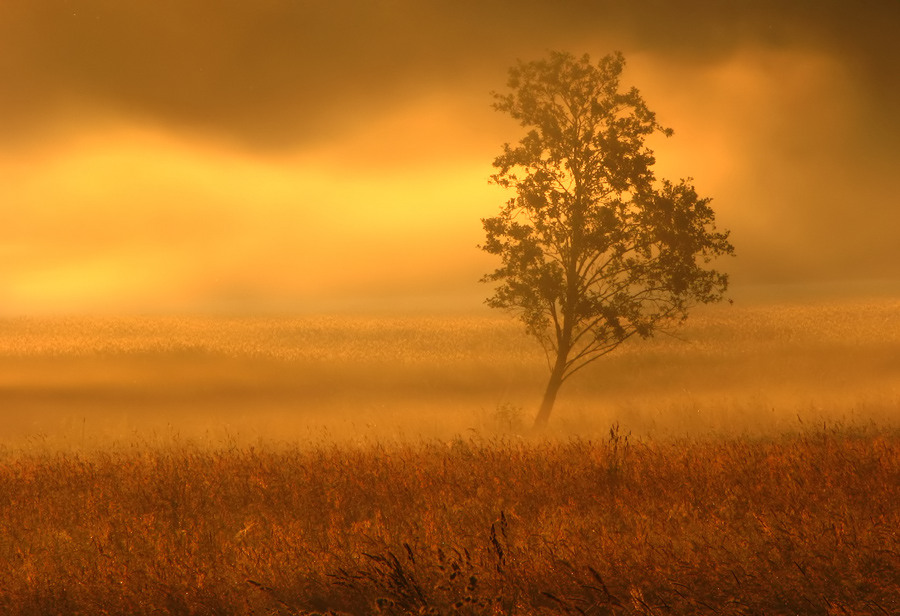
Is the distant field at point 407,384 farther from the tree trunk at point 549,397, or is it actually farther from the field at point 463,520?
the tree trunk at point 549,397

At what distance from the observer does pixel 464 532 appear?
10242mm

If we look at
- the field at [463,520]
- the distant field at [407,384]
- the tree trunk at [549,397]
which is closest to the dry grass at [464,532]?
the field at [463,520]

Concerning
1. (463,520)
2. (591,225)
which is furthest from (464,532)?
(591,225)

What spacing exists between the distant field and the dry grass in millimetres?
9620

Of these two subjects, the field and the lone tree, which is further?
the lone tree

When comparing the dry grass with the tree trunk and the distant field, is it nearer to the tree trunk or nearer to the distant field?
the distant field

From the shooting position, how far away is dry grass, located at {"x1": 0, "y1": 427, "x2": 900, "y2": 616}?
26.0 feet

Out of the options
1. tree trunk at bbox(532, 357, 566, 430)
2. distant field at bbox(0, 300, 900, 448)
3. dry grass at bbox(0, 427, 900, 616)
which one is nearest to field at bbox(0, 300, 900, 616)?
dry grass at bbox(0, 427, 900, 616)

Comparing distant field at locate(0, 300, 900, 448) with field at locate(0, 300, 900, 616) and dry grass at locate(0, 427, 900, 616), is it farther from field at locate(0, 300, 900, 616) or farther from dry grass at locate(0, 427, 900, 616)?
dry grass at locate(0, 427, 900, 616)

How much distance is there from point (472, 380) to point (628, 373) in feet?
25.2

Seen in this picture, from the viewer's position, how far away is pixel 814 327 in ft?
195

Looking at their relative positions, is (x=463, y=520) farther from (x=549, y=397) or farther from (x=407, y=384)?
(x=407, y=384)

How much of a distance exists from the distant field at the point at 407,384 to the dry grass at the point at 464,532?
31.6ft

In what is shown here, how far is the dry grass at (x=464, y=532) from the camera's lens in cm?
792
